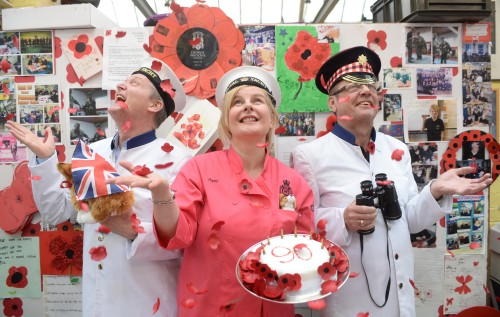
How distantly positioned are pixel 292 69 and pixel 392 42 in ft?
1.89

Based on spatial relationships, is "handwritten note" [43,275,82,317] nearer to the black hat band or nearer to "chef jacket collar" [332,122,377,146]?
the black hat band

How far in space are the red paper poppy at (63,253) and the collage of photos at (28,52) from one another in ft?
3.06

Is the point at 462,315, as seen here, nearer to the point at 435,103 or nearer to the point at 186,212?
the point at 435,103

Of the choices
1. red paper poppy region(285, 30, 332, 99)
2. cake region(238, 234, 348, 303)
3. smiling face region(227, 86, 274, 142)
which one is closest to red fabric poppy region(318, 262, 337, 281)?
cake region(238, 234, 348, 303)

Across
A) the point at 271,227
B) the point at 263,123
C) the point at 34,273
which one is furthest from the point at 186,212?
the point at 34,273

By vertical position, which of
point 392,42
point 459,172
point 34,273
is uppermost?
point 392,42

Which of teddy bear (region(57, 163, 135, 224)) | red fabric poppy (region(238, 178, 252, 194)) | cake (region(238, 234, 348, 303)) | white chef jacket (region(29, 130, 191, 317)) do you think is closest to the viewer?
cake (region(238, 234, 348, 303))

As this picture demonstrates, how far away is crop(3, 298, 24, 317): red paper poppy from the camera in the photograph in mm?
2078

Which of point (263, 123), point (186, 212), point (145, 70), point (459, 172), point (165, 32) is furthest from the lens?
point (165, 32)

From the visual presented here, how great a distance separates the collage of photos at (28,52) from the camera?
203cm

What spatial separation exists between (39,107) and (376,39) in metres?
1.89

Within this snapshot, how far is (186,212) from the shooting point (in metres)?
1.32

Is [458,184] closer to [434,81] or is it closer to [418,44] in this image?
[434,81]

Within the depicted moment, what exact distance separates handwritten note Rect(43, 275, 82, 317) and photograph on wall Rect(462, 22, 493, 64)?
8.22 feet
